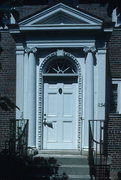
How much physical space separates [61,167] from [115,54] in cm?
449

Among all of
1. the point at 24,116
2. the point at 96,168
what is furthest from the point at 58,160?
the point at 24,116

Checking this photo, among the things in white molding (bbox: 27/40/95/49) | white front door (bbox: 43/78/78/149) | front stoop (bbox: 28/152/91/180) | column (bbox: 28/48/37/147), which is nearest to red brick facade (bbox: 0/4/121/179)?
column (bbox: 28/48/37/147)

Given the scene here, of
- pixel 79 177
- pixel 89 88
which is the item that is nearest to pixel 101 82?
pixel 89 88

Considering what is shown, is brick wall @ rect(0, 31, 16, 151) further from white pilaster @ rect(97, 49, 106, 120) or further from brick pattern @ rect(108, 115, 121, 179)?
brick pattern @ rect(108, 115, 121, 179)

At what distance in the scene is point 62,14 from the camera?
10859 mm

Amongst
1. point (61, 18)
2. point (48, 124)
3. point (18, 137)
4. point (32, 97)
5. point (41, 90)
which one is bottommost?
point (18, 137)

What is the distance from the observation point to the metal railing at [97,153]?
30.4 feet

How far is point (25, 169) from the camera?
371 inches

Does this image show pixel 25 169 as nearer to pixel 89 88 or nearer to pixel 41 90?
pixel 41 90

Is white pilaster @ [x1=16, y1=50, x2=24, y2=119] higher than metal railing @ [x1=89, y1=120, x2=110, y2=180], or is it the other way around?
white pilaster @ [x1=16, y1=50, x2=24, y2=119]

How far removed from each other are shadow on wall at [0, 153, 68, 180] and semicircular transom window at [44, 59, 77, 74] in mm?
3043

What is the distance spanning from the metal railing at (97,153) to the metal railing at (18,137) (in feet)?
5.92

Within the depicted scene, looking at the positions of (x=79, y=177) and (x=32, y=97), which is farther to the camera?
(x=32, y=97)

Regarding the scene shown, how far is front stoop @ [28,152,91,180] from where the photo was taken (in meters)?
9.22
